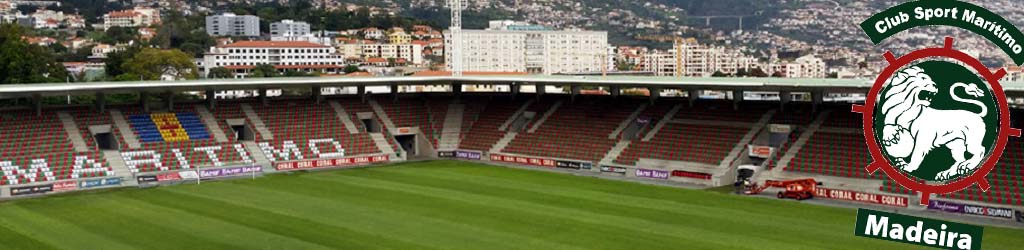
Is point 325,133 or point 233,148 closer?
point 233,148

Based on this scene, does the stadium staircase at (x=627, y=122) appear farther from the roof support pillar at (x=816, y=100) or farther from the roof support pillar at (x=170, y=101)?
the roof support pillar at (x=170, y=101)

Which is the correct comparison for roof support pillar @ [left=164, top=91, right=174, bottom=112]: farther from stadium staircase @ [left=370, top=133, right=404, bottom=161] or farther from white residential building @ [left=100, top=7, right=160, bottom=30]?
white residential building @ [left=100, top=7, right=160, bottom=30]

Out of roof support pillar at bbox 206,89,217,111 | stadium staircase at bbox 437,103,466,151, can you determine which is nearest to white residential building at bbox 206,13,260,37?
stadium staircase at bbox 437,103,466,151

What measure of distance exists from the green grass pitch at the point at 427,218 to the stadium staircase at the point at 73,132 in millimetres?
5755

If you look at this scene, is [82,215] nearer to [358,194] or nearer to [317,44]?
[358,194]

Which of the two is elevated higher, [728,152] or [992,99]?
[992,99]

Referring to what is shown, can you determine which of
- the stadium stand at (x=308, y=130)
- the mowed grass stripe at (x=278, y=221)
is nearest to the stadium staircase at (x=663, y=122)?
the stadium stand at (x=308, y=130)

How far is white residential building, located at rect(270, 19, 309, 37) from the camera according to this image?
587ft

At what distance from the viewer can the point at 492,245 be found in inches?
1110

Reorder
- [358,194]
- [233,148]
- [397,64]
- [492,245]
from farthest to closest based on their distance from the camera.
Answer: [397,64]
[233,148]
[358,194]
[492,245]

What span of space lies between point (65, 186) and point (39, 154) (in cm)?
273

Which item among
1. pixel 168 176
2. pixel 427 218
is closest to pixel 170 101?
Answer: pixel 168 176

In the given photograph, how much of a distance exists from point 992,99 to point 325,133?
123ft

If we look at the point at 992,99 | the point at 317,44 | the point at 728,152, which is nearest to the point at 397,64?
the point at 317,44
